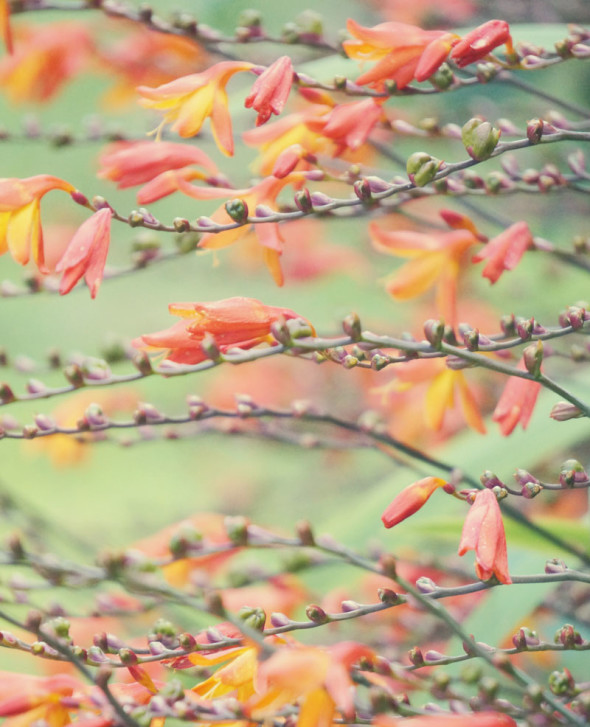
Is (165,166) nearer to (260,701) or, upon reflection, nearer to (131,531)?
(260,701)

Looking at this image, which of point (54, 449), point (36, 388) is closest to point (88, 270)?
point (36, 388)

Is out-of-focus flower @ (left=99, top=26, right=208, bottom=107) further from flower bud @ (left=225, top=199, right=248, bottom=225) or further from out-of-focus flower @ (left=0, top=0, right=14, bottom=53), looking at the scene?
flower bud @ (left=225, top=199, right=248, bottom=225)

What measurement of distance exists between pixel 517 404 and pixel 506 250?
0.38ft

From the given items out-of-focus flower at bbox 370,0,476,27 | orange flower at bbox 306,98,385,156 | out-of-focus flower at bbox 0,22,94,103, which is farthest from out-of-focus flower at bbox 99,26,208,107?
orange flower at bbox 306,98,385,156

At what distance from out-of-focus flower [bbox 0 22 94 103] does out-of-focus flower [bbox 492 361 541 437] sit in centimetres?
98

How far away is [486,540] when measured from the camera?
0.49 m

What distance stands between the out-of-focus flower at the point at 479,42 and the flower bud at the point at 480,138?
84mm

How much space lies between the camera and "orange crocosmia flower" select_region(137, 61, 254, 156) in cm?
65

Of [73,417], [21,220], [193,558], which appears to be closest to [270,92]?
[21,220]

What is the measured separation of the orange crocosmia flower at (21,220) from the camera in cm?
61

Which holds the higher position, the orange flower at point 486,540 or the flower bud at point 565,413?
the flower bud at point 565,413

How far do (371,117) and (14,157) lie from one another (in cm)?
407

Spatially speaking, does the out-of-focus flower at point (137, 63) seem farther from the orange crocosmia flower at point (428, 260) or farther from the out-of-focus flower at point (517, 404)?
the out-of-focus flower at point (517, 404)

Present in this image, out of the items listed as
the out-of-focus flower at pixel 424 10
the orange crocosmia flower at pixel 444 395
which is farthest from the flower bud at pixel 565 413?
the out-of-focus flower at pixel 424 10
